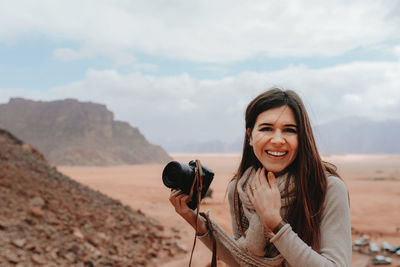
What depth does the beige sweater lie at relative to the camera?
1.12m

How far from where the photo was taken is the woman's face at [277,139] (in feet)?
4.27

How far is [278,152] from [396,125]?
609ft

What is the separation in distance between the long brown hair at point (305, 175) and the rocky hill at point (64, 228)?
392cm

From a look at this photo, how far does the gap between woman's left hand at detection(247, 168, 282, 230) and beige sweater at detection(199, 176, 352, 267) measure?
0.05 meters

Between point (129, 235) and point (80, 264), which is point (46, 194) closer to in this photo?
point (129, 235)

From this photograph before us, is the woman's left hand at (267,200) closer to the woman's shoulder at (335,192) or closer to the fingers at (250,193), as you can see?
the fingers at (250,193)

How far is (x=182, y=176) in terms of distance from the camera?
1347mm

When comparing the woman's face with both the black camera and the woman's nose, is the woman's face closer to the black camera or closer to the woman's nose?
the woman's nose

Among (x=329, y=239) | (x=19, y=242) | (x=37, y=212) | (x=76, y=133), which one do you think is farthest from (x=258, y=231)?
(x=76, y=133)

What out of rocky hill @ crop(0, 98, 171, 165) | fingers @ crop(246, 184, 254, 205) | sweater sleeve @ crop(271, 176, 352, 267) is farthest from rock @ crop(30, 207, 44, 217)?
rocky hill @ crop(0, 98, 171, 165)

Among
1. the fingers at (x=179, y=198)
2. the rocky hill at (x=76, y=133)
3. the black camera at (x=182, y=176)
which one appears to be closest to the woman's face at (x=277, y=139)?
the black camera at (x=182, y=176)

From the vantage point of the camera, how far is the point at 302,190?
124 cm

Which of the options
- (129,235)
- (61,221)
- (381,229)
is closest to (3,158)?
(61,221)

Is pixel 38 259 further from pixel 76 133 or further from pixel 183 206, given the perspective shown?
pixel 76 133
